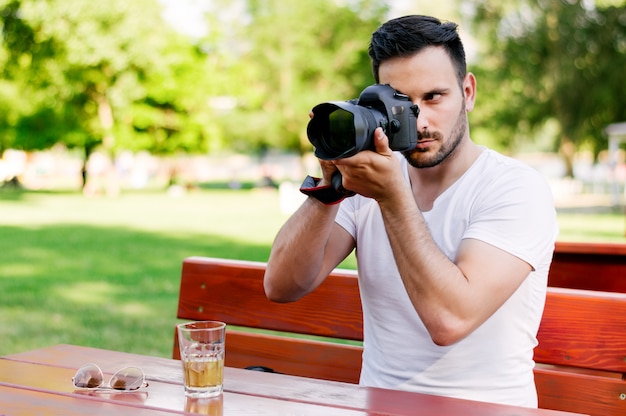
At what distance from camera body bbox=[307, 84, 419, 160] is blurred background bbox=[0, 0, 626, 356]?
623mm

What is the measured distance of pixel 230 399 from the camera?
175 cm

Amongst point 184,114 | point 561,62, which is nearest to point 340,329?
point 561,62

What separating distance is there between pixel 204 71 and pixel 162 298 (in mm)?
29515

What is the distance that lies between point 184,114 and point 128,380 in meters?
35.7

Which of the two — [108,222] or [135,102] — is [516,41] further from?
[108,222]

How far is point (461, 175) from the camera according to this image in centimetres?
227

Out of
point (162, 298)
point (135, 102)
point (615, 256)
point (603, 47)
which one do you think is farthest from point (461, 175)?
point (135, 102)

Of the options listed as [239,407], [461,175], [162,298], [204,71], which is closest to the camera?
[239,407]

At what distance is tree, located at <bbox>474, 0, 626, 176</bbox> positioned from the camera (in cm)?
2727

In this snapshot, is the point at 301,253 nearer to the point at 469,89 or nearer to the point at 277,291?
the point at 277,291

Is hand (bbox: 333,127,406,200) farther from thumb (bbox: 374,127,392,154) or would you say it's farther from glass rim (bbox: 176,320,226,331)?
glass rim (bbox: 176,320,226,331)

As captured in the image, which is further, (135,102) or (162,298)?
(135,102)

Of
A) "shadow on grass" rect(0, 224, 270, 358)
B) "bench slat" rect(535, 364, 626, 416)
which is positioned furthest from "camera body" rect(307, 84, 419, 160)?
"shadow on grass" rect(0, 224, 270, 358)

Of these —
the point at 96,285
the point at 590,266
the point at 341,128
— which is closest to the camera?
the point at 341,128
